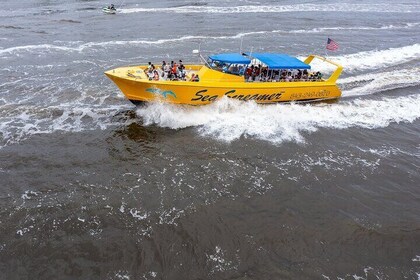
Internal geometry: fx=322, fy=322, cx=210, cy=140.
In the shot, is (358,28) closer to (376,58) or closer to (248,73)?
(376,58)

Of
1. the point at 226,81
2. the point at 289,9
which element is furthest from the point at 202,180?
the point at 289,9

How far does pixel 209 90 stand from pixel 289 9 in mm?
39596

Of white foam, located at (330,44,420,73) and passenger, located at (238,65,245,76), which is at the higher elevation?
passenger, located at (238,65,245,76)

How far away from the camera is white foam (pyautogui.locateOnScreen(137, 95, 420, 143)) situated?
16906mm

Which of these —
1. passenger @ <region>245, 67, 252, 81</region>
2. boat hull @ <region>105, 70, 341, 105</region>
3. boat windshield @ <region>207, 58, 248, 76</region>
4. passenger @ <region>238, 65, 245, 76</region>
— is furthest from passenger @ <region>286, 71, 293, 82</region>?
passenger @ <region>238, 65, 245, 76</region>

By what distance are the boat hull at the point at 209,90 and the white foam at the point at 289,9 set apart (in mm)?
32570

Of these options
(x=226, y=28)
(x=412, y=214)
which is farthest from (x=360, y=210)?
(x=226, y=28)

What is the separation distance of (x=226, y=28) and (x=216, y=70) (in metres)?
23.1

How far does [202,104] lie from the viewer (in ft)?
57.8

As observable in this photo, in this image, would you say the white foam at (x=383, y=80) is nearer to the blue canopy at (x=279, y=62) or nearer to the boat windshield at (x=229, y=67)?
the blue canopy at (x=279, y=62)

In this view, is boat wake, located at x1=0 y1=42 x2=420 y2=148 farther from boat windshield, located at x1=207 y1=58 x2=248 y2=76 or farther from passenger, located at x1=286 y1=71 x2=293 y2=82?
boat windshield, located at x1=207 y1=58 x2=248 y2=76

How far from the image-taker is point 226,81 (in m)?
17.7

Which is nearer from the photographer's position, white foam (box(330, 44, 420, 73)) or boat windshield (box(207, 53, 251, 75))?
boat windshield (box(207, 53, 251, 75))

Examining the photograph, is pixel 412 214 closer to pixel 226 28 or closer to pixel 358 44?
pixel 358 44
